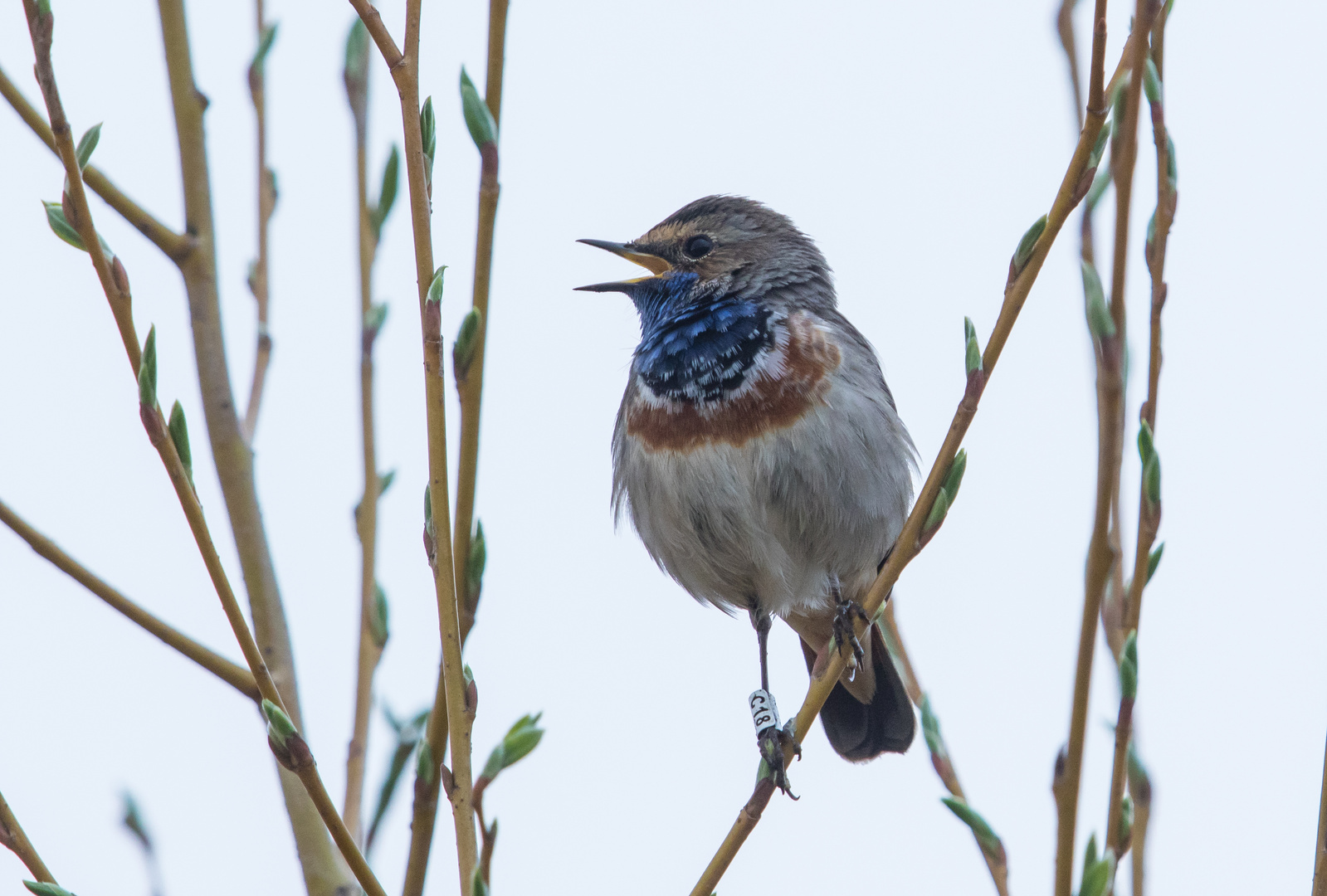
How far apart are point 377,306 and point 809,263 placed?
10.3 ft

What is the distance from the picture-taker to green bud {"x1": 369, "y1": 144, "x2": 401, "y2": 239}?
12.0ft

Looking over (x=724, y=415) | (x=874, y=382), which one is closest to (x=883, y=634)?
(x=724, y=415)

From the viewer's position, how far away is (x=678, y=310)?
5.91m

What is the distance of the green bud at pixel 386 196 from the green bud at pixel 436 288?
4.34 ft

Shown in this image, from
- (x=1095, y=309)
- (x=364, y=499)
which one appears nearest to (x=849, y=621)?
(x=364, y=499)

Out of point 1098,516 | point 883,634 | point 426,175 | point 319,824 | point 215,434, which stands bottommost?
point 319,824

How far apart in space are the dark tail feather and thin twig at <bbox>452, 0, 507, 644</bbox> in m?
4.21

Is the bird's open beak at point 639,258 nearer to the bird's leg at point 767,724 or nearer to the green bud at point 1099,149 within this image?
the bird's leg at point 767,724

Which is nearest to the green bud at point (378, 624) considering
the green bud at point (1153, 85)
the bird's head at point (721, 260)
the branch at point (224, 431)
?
the branch at point (224, 431)

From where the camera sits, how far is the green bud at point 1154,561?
238 cm

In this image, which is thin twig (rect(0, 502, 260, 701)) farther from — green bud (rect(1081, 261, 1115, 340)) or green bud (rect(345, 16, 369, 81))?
green bud (rect(345, 16, 369, 81))

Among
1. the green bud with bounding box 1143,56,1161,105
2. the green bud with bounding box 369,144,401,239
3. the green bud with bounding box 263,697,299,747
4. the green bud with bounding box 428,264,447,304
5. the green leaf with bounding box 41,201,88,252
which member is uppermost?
the green bud with bounding box 369,144,401,239

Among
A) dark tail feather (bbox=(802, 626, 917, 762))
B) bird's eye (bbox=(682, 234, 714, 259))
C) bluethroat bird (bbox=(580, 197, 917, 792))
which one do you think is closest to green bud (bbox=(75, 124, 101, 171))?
bluethroat bird (bbox=(580, 197, 917, 792))

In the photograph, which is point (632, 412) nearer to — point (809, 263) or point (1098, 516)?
point (809, 263)
